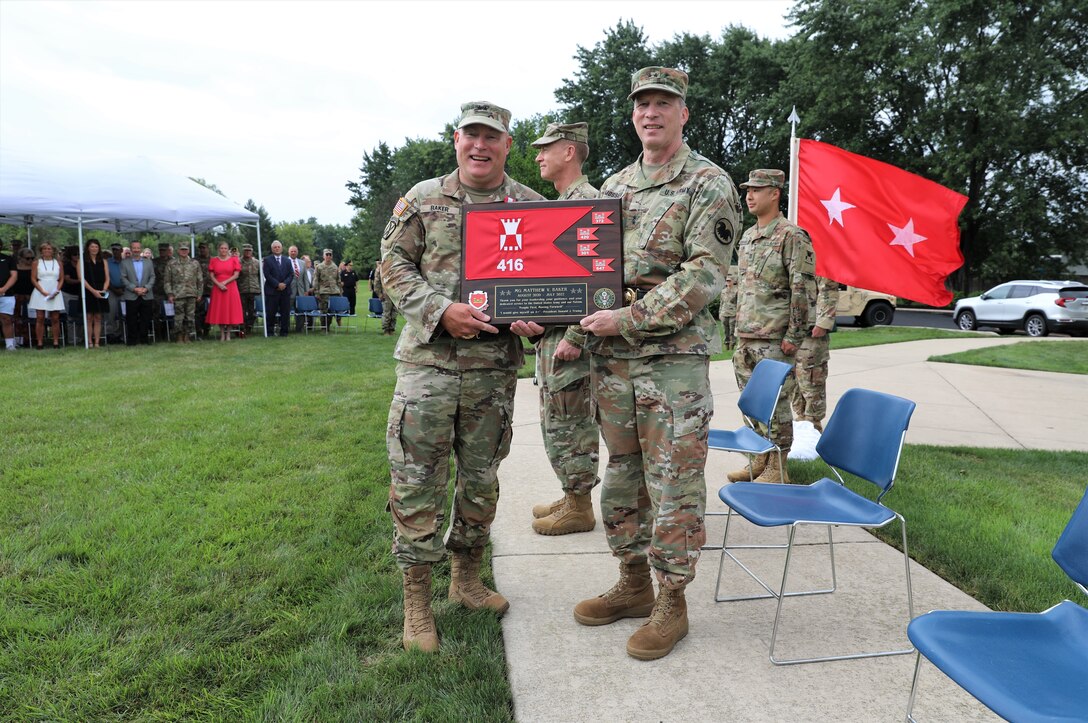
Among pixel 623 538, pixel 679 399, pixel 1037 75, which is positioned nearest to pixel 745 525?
pixel 623 538

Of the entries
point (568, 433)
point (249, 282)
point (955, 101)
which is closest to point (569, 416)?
point (568, 433)

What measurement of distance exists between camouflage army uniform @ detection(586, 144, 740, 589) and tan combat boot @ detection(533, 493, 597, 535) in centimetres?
135

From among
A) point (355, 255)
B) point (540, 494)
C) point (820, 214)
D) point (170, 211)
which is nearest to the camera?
point (540, 494)

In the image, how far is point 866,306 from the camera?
67.5ft

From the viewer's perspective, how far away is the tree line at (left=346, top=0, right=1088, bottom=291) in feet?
88.4

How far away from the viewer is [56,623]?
303 cm

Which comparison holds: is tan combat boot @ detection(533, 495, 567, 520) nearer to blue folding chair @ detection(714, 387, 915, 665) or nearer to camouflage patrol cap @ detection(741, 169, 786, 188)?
blue folding chair @ detection(714, 387, 915, 665)

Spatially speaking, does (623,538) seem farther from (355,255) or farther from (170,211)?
(355,255)

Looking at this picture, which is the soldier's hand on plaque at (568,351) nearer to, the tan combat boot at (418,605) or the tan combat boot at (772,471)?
the tan combat boot at (418,605)

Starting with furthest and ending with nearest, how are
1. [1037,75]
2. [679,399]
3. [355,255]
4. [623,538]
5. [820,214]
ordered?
[355,255] < [1037,75] < [820,214] < [623,538] < [679,399]

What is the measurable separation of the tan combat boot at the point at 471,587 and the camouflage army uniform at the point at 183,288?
13.0 meters

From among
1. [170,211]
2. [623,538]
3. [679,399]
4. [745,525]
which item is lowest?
[745,525]

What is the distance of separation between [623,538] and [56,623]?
98.2 inches

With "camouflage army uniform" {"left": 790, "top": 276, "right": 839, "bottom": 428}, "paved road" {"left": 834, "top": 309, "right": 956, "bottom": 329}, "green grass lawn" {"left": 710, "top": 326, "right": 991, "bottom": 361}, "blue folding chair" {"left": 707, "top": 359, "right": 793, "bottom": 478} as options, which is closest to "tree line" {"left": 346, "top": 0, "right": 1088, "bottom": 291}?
"paved road" {"left": 834, "top": 309, "right": 956, "bottom": 329}
